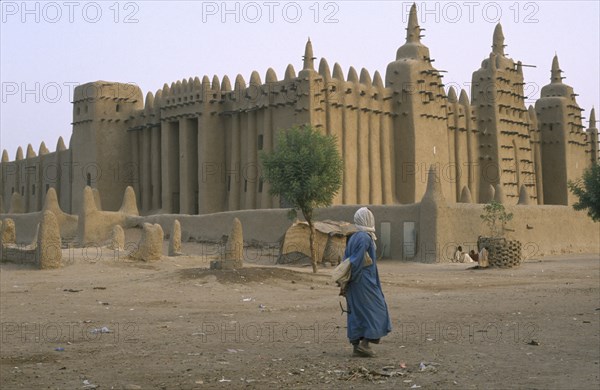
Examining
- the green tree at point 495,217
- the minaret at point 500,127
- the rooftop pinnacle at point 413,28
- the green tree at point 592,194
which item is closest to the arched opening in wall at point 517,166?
the minaret at point 500,127

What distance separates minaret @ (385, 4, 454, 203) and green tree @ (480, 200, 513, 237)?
8.12 m

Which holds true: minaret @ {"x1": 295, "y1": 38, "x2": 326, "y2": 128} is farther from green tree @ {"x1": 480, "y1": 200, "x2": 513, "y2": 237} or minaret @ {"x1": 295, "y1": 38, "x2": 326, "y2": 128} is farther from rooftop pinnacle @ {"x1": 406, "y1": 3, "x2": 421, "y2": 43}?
rooftop pinnacle @ {"x1": 406, "y1": 3, "x2": 421, "y2": 43}

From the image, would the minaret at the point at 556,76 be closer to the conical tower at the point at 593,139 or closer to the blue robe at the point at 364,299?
the conical tower at the point at 593,139

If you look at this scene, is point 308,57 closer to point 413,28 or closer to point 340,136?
point 340,136

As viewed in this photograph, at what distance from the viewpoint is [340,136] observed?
35094 millimetres

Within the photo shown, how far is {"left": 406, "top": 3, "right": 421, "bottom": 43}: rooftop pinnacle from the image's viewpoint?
4094cm

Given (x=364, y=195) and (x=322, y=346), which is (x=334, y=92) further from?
(x=322, y=346)

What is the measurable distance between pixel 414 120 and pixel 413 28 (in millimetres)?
5981

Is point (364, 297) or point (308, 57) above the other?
point (308, 57)

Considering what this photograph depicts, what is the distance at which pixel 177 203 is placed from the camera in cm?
4134

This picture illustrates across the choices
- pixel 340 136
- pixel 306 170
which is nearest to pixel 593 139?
pixel 340 136

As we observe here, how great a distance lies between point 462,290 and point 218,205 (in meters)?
22.6

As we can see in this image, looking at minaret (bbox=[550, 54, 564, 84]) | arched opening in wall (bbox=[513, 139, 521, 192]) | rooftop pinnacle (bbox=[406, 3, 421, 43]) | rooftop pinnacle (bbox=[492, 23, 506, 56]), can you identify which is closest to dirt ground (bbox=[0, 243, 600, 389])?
rooftop pinnacle (bbox=[406, 3, 421, 43])

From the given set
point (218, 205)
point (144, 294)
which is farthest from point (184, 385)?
point (218, 205)
